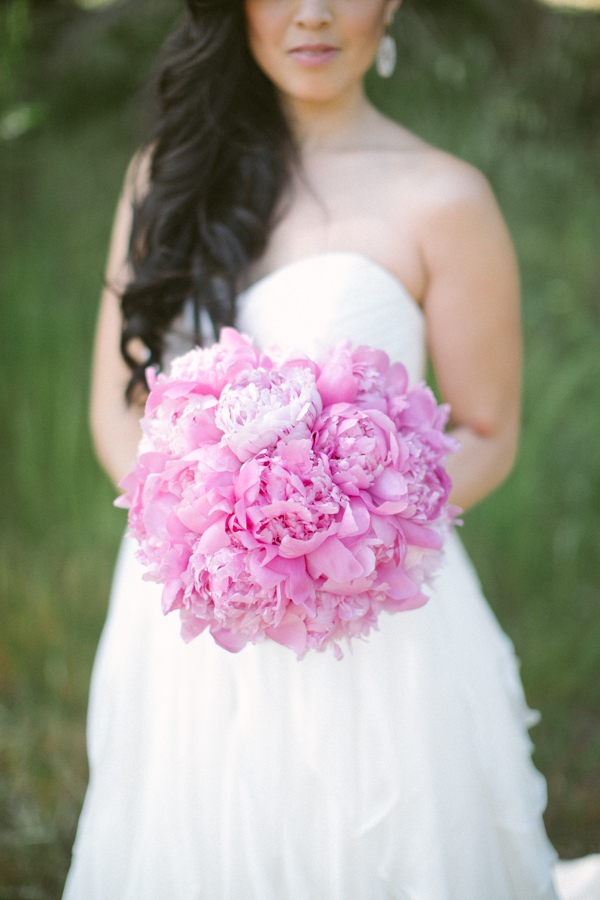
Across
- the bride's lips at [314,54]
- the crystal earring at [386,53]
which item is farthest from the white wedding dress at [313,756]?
the crystal earring at [386,53]

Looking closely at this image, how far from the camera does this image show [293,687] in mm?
1447

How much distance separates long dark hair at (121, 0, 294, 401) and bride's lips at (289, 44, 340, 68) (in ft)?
0.73

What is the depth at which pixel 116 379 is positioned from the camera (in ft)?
6.05

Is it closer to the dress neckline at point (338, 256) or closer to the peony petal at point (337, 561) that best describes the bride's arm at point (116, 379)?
the dress neckline at point (338, 256)

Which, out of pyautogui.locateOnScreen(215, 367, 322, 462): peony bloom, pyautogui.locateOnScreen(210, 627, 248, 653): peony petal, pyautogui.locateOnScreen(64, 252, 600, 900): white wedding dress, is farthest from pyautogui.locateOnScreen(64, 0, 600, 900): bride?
pyautogui.locateOnScreen(210, 627, 248, 653): peony petal

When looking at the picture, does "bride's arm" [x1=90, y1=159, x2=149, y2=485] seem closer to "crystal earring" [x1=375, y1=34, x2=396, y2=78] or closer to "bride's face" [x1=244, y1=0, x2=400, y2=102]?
"bride's face" [x1=244, y1=0, x2=400, y2=102]

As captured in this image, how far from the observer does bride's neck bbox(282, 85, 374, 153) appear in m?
1.75

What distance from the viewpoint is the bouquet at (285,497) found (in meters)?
1.02

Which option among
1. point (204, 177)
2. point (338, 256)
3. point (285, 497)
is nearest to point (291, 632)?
point (285, 497)

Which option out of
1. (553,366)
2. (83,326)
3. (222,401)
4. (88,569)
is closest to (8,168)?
(83,326)

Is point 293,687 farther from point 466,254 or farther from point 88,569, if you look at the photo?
point 88,569

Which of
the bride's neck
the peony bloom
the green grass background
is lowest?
the green grass background

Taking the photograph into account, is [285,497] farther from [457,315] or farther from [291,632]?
[457,315]

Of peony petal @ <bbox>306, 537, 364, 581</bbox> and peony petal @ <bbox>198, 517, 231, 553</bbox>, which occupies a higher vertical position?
peony petal @ <bbox>198, 517, 231, 553</bbox>
